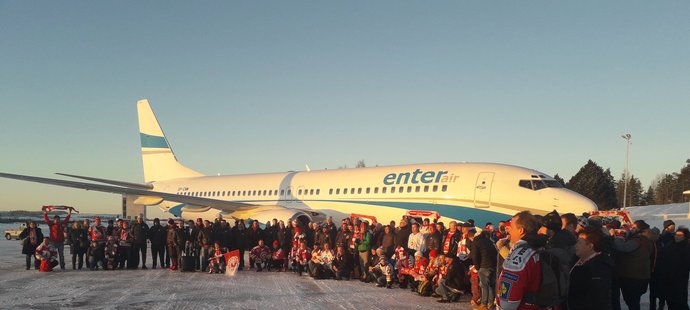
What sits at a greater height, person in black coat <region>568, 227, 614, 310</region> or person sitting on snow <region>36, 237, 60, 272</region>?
person in black coat <region>568, 227, 614, 310</region>

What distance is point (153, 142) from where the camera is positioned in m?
35.6

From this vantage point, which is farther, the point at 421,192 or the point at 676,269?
the point at 421,192

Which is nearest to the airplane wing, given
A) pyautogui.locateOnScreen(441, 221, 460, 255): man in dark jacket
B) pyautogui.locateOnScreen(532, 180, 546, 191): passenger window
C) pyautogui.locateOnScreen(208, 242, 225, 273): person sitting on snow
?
pyautogui.locateOnScreen(208, 242, 225, 273): person sitting on snow

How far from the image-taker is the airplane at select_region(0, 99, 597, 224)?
1823cm

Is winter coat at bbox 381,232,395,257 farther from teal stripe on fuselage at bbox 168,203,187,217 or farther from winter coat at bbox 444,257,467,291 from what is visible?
teal stripe on fuselage at bbox 168,203,187,217

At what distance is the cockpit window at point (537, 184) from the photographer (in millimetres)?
18188

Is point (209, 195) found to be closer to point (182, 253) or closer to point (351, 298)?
point (182, 253)

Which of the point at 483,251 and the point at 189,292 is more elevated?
the point at 483,251

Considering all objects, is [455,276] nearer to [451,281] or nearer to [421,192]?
[451,281]

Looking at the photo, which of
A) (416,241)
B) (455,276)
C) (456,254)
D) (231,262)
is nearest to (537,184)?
(416,241)

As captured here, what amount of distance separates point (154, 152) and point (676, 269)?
30780 mm

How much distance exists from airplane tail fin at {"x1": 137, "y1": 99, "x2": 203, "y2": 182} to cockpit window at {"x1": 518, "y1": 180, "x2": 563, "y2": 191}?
21.4 meters

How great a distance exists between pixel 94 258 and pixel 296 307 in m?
9.03

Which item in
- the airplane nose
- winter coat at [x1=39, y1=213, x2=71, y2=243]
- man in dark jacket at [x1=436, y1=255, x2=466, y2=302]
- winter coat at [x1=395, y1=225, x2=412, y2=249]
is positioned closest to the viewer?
man in dark jacket at [x1=436, y1=255, x2=466, y2=302]
